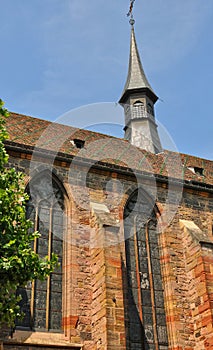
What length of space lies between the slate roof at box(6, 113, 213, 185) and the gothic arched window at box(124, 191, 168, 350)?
4.78ft

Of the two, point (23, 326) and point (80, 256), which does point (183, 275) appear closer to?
point (80, 256)

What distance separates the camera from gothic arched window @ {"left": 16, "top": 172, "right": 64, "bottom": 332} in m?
10.8

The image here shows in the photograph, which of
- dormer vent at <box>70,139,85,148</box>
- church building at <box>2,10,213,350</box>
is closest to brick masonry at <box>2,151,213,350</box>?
church building at <box>2,10,213,350</box>

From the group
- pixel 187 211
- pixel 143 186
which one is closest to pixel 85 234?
pixel 143 186

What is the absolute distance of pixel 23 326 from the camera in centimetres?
1050

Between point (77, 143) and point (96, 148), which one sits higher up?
point (77, 143)

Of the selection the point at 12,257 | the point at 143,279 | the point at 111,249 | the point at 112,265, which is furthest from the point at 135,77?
the point at 12,257

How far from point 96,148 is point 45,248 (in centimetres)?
450

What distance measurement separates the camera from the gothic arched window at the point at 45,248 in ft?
35.4

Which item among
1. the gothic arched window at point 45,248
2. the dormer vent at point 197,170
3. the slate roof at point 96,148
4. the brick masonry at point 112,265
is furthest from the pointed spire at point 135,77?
the gothic arched window at point 45,248

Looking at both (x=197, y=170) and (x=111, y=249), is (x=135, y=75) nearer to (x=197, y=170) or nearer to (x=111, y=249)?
(x=197, y=170)

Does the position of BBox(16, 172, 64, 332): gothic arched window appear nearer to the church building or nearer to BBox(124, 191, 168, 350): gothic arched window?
the church building

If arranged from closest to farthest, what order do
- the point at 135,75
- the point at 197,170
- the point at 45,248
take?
the point at 45,248 → the point at 197,170 → the point at 135,75

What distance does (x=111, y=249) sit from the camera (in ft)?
35.9
